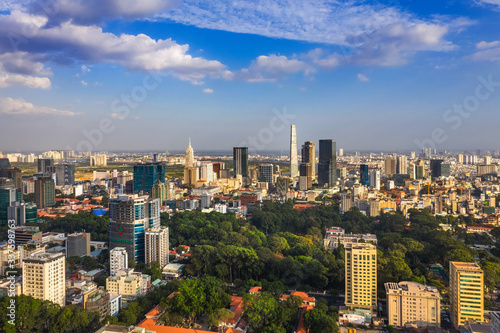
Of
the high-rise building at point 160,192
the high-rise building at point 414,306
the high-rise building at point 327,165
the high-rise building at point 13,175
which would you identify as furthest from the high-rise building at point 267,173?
the high-rise building at point 414,306

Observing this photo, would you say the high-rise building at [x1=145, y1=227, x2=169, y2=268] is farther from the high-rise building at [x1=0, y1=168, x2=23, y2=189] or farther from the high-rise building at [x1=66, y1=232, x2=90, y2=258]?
the high-rise building at [x1=0, y1=168, x2=23, y2=189]

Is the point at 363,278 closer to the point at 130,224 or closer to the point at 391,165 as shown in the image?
the point at 130,224

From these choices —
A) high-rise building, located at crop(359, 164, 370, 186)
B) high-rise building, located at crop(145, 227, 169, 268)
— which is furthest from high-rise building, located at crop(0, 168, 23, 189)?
high-rise building, located at crop(359, 164, 370, 186)

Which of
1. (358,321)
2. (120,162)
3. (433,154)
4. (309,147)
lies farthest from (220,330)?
(433,154)

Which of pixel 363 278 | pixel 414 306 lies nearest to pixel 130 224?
pixel 363 278

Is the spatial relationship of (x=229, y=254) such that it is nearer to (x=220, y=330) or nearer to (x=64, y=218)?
(x=220, y=330)

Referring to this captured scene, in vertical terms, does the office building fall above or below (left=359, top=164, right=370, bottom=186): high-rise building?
above
